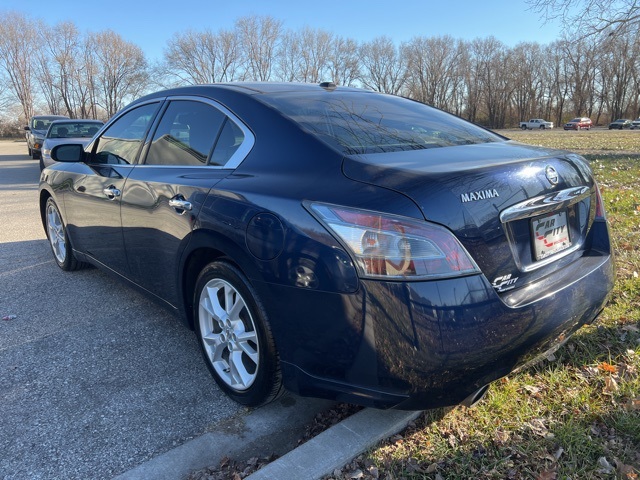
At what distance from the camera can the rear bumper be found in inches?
68.5

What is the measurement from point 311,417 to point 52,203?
3.70 metres

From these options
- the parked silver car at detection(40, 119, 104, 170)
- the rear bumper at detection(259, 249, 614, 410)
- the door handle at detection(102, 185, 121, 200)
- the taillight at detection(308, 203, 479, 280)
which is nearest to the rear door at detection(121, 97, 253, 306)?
the door handle at detection(102, 185, 121, 200)

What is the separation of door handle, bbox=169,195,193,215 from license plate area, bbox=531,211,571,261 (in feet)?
5.58

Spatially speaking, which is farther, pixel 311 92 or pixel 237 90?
pixel 311 92

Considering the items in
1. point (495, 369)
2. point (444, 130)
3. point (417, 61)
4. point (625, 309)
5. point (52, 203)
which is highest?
point (417, 61)

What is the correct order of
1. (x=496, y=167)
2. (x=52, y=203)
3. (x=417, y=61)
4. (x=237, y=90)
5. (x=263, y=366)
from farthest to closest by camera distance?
1. (x=417, y=61)
2. (x=52, y=203)
3. (x=237, y=90)
4. (x=263, y=366)
5. (x=496, y=167)

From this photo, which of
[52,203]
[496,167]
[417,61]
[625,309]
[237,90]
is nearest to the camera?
[496,167]

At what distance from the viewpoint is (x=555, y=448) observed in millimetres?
2045

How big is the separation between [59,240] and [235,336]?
3246 millimetres

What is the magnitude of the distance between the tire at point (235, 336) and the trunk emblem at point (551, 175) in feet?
4.66

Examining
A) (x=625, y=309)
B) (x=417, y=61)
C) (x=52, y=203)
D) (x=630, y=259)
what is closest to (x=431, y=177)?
(x=625, y=309)

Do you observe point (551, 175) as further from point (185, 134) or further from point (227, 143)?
point (185, 134)

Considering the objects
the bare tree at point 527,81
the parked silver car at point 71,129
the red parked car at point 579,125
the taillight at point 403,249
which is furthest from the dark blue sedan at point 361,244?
the bare tree at point 527,81

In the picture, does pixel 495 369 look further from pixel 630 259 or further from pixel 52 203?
pixel 52 203
